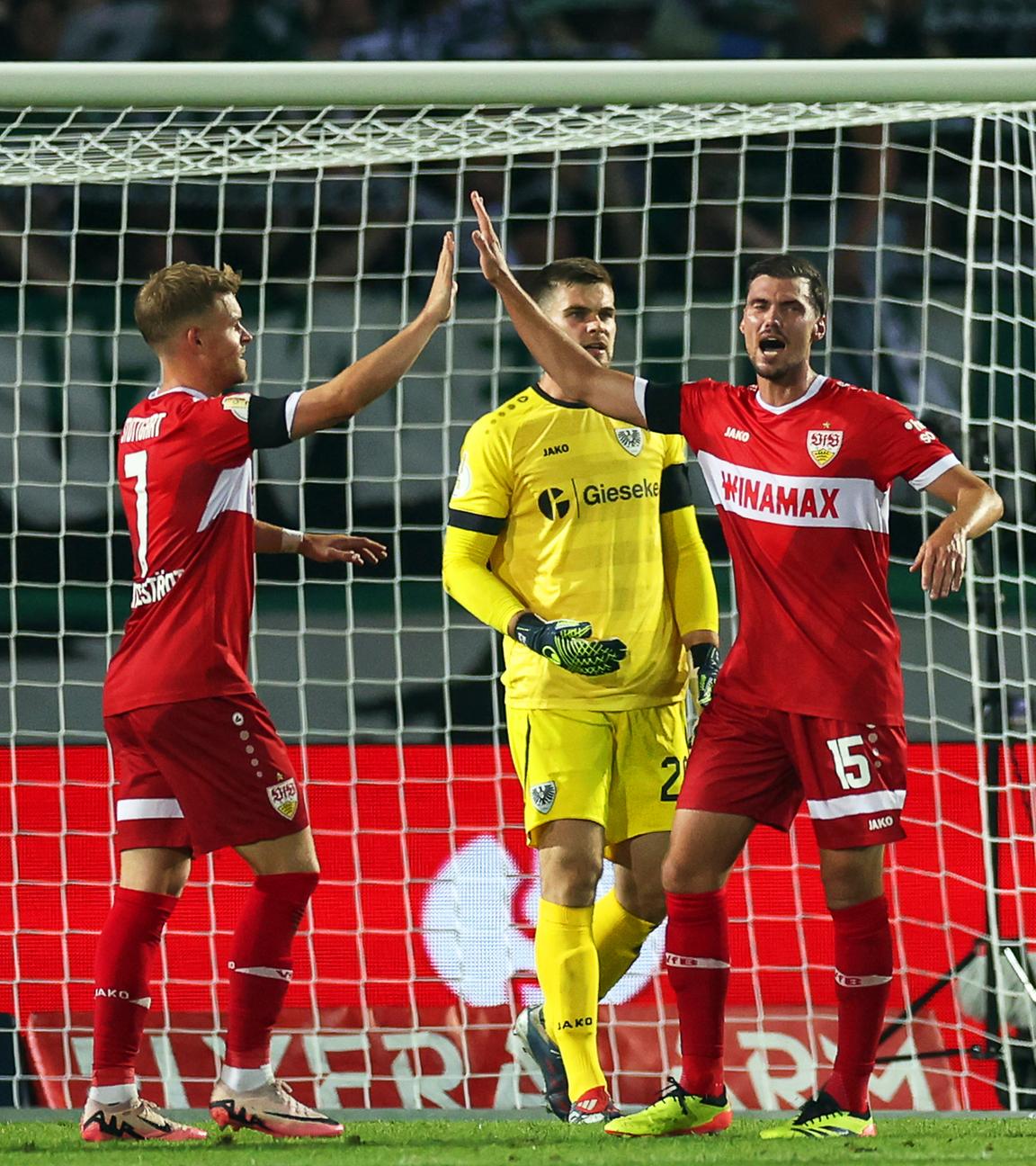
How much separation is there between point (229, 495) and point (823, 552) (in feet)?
3.86

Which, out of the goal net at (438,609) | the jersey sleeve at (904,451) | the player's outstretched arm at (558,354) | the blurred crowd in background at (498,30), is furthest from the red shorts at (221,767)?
the blurred crowd in background at (498,30)

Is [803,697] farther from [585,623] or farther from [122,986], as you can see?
[122,986]

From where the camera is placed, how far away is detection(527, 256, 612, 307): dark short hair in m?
3.69

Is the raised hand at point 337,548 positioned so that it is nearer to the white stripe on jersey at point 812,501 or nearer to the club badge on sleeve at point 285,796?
the club badge on sleeve at point 285,796

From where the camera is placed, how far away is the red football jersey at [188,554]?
3.29 m

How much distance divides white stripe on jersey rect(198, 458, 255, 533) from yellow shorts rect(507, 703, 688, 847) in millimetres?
777

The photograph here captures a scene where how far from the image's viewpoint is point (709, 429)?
3.34m

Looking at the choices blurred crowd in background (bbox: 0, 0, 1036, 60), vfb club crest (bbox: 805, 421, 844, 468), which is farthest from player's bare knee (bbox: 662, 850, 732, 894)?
blurred crowd in background (bbox: 0, 0, 1036, 60)

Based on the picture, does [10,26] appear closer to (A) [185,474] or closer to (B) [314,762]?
(B) [314,762]

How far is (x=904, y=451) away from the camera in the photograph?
3.15 meters

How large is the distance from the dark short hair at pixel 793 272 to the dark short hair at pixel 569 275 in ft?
1.50

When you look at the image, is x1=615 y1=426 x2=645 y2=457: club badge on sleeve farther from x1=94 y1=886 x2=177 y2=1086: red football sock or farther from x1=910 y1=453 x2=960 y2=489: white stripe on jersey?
x1=94 y1=886 x2=177 y2=1086: red football sock

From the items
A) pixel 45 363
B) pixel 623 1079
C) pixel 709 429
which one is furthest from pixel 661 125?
pixel 45 363

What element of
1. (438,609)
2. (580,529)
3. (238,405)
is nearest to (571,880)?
(580,529)
